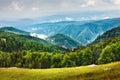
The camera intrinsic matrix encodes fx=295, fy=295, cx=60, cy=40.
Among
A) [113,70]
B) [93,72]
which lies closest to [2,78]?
[93,72]

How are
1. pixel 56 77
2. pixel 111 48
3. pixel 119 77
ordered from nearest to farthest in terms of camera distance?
pixel 119 77 < pixel 56 77 < pixel 111 48

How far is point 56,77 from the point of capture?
9112 centimetres

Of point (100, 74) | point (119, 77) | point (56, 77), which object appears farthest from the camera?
point (56, 77)

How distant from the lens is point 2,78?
9494cm

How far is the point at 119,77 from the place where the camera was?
7481cm

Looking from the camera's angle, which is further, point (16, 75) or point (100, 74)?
point (16, 75)

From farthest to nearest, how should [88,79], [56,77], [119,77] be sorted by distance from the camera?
1. [56,77]
2. [88,79]
3. [119,77]

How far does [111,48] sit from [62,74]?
96.0 meters

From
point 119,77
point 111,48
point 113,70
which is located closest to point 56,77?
point 113,70

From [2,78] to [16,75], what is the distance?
5.48m

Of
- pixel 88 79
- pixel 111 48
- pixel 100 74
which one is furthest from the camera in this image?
pixel 111 48

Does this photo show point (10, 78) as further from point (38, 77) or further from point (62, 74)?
point (62, 74)

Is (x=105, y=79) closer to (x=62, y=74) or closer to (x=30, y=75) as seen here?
(x=62, y=74)

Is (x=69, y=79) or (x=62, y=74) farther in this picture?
(x=62, y=74)
